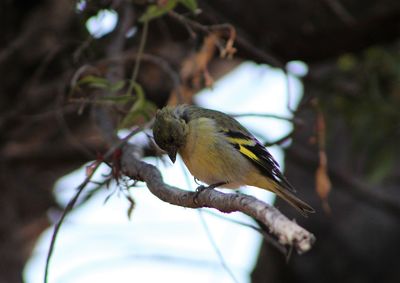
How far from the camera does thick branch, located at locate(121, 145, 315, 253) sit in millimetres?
1938

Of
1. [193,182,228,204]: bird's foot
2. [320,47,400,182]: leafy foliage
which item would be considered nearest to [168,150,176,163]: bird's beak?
[193,182,228,204]: bird's foot

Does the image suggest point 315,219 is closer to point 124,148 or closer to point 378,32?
point 378,32

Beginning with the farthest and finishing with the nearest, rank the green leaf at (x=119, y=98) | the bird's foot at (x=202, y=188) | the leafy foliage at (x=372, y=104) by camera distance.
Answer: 1. the leafy foliage at (x=372, y=104)
2. the green leaf at (x=119, y=98)
3. the bird's foot at (x=202, y=188)

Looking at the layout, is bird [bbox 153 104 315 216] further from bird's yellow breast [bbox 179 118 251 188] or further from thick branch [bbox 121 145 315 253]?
thick branch [bbox 121 145 315 253]

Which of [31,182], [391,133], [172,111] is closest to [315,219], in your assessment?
[391,133]

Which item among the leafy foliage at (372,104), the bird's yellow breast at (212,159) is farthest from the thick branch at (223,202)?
the leafy foliage at (372,104)

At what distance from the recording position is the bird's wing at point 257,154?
4020 mm

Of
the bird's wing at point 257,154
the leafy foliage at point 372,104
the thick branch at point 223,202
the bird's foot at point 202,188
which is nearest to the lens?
the thick branch at point 223,202

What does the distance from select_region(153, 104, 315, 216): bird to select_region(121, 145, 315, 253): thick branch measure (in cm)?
29

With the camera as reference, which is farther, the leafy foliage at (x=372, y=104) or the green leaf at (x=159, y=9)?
the leafy foliage at (x=372, y=104)

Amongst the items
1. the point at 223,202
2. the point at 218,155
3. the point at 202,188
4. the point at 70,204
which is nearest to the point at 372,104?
the point at 218,155

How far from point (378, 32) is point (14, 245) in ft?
11.8

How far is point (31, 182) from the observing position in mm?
6930

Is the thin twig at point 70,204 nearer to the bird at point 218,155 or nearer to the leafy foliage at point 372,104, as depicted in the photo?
the bird at point 218,155
